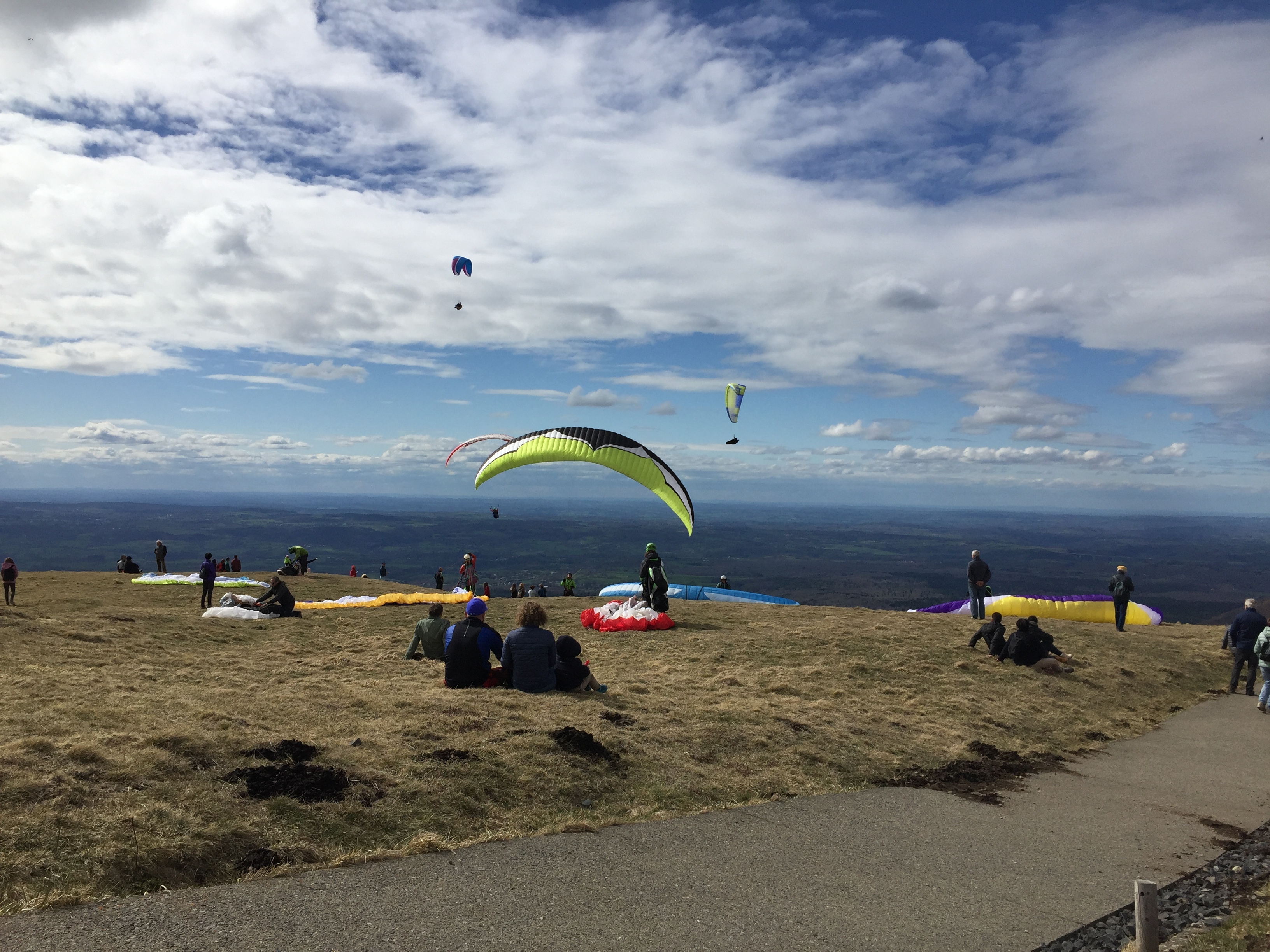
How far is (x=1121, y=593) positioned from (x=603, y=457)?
18179mm

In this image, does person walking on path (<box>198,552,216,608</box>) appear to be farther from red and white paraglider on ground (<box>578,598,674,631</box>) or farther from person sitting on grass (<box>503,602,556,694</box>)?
person sitting on grass (<box>503,602,556,694</box>)

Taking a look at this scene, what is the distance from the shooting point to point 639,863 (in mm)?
7031

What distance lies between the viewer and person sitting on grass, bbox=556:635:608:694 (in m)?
12.7

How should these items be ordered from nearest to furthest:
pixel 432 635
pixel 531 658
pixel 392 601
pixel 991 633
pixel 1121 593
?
1. pixel 531 658
2. pixel 432 635
3. pixel 991 633
4. pixel 1121 593
5. pixel 392 601

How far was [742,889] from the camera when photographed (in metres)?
6.70

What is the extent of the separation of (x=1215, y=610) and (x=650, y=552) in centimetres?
22127

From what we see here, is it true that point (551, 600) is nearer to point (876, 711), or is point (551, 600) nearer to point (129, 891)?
point (876, 711)

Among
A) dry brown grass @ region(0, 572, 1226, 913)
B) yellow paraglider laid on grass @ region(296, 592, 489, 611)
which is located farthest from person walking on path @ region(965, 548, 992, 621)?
yellow paraglider laid on grass @ region(296, 592, 489, 611)

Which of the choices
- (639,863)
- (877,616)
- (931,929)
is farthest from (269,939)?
(877,616)

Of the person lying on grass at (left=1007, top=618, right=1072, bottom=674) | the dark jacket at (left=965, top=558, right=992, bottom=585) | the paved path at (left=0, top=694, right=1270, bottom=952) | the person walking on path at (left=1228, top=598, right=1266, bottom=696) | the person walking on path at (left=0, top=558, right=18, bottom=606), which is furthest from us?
the person walking on path at (left=0, top=558, right=18, bottom=606)

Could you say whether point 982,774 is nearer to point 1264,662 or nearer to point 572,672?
point 572,672

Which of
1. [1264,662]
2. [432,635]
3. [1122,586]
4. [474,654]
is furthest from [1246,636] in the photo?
[432,635]

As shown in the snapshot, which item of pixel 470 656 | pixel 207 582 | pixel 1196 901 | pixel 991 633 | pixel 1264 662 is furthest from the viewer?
pixel 207 582

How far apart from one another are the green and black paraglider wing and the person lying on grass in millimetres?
9037
